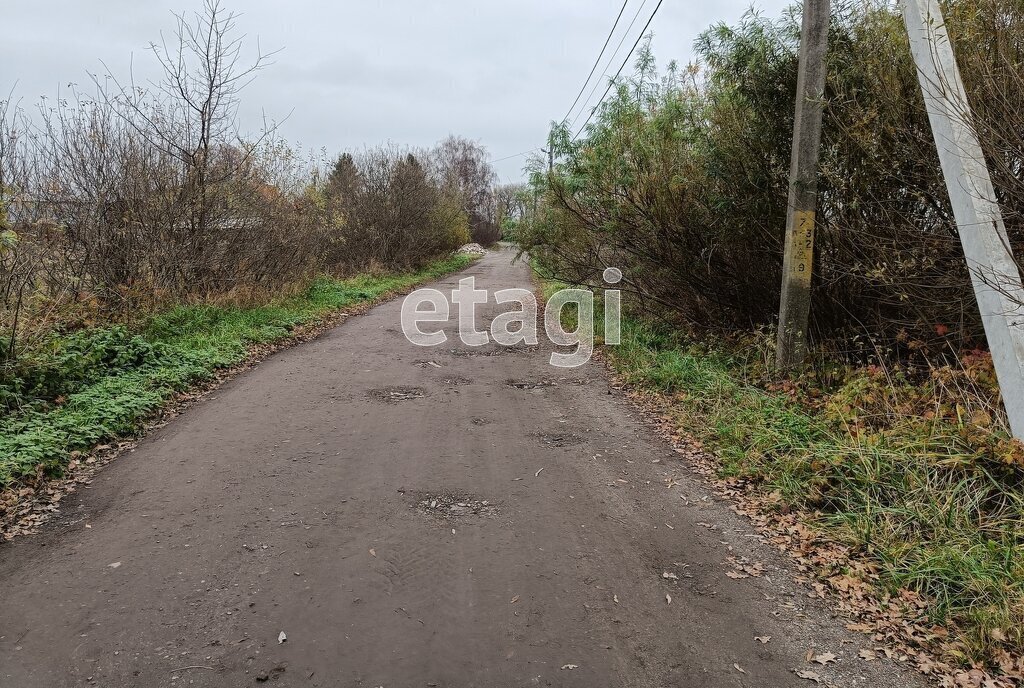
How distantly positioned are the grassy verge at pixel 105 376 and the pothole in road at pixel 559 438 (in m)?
4.21

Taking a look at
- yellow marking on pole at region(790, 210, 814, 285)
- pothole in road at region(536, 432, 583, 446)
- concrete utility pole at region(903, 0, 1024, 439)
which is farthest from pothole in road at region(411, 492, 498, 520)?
yellow marking on pole at region(790, 210, 814, 285)

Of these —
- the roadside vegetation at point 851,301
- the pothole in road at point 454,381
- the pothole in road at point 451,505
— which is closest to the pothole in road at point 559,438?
the roadside vegetation at point 851,301

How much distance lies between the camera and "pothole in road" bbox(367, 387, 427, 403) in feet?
25.7

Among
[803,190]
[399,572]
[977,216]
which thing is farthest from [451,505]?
[803,190]

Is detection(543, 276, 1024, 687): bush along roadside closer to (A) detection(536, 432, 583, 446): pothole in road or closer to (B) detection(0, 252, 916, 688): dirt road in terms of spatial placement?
(B) detection(0, 252, 916, 688): dirt road

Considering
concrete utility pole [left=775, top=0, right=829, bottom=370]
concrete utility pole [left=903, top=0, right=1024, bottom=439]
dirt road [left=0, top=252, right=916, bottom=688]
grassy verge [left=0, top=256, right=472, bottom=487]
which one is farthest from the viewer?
concrete utility pole [left=775, top=0, right=829, bottom=370]

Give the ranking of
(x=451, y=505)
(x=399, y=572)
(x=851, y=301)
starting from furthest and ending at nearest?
(x=851, y=301) → (x=451, y=505) → (x=399, y=572)

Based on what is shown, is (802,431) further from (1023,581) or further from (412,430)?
(412,430)

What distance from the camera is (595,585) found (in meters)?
3.83

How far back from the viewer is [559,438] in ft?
21.6

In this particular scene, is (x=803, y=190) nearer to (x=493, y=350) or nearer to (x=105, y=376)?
(x=493, y=350)

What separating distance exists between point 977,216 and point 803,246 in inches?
98.3

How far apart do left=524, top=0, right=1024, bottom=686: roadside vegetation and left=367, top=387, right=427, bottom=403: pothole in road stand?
312 cm

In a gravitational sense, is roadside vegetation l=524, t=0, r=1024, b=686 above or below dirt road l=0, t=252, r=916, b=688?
above
